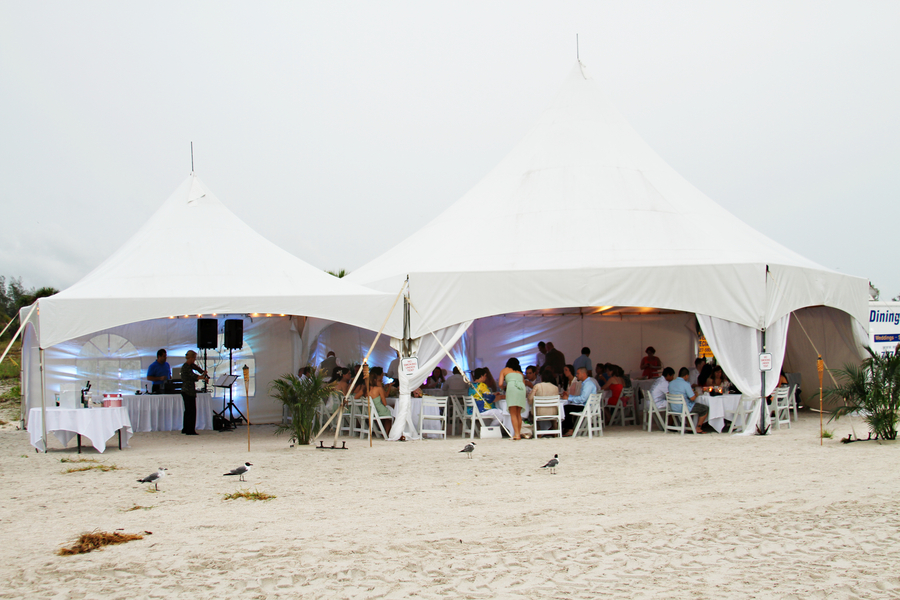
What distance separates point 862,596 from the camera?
3.46m

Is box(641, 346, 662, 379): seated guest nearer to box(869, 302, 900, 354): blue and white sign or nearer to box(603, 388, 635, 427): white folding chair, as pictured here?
box(603, 388, 635, 427): white folding chair

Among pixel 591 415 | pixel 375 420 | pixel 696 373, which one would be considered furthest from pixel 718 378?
pixel 375 420

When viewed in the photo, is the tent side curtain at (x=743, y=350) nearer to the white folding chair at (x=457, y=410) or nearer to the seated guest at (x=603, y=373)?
the seated guest at (x=603, y=373)

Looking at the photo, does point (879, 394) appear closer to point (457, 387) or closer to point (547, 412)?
point (547, 412)

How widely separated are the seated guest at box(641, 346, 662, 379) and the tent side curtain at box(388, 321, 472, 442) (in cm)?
431

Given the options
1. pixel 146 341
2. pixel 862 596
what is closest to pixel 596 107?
pixel 146 341

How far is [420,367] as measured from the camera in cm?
946

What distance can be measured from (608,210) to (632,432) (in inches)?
131

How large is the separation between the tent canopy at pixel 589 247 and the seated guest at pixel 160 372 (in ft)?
10.1

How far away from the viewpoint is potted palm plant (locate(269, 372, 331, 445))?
840 cm

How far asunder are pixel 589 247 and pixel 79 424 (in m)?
6.86

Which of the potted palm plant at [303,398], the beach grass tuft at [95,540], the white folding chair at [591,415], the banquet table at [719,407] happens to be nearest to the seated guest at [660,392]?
the banquet table at [719,407]

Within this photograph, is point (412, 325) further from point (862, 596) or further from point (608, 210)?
point (862, 596)

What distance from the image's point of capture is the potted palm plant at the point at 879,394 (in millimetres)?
7907
